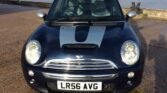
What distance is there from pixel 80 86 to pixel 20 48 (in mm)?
4459

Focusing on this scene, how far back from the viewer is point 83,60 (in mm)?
4238

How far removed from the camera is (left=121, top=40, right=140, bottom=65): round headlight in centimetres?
437

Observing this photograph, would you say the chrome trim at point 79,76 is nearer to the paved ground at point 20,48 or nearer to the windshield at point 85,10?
the paved ground at point 20,48

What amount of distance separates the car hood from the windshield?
474 millimetres

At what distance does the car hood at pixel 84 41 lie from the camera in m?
4.30

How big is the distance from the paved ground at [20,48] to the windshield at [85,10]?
1272 mm

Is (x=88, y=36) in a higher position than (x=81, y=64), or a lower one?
higher

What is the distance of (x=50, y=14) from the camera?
5.68 m

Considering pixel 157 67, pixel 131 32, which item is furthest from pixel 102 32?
pixel 157 67

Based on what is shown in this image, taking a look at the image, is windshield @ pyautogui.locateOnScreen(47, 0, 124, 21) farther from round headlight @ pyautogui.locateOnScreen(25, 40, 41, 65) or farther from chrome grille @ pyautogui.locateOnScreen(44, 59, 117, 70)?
chrome grille @ pyautogui.locateOnScreen(44, 59, 117, 70)

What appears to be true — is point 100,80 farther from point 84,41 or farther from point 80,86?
point 84,41

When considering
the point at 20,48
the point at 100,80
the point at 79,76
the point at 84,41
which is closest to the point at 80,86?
→ the point at 79,76

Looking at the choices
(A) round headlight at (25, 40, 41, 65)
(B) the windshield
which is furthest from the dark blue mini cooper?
(B) the windshield

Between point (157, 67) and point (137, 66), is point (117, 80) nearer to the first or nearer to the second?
point (137, 66)
